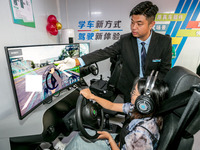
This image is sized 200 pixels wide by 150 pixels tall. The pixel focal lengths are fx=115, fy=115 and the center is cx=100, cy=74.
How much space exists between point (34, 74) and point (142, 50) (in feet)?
4.21

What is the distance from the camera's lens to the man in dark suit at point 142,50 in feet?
4.30

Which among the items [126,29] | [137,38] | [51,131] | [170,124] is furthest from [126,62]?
[126,29]

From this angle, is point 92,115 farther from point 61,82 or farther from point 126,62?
point 126,62

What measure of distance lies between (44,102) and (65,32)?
176 centimetres

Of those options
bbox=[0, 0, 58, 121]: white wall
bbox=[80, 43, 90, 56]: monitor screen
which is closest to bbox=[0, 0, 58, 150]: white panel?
bbox=[0, 0, 58, 121]: white wall

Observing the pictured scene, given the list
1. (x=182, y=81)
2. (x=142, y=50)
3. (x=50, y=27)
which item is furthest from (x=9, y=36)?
(x=182, y=81)

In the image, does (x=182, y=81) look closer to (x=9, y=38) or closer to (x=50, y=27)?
(x=9, y=38)

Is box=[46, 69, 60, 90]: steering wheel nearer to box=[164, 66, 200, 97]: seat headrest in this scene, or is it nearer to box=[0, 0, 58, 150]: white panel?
box=[0, 0, 58, 150]: white panel

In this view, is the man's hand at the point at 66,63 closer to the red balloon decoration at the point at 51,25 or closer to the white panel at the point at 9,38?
the white panel at the point at 9,38

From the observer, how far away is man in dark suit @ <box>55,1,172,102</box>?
1311 mm

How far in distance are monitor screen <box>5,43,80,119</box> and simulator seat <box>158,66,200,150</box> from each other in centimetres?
93

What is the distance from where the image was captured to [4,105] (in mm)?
Answer: 1215

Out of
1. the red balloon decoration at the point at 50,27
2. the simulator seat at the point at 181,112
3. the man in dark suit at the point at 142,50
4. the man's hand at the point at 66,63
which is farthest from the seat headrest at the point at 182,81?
the red balloon decoration at the point at 50,27

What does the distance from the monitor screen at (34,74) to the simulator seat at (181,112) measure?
0.93 m
